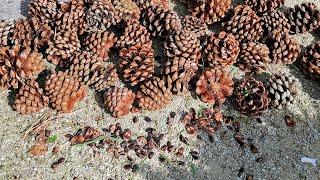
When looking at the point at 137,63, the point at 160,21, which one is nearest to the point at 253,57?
the point at 160,21

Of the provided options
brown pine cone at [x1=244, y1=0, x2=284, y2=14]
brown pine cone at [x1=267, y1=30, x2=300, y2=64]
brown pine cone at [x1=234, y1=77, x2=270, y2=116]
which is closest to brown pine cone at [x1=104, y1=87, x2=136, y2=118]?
brown pine cone at [x1=234, y1=77, x2=270, y2=116]

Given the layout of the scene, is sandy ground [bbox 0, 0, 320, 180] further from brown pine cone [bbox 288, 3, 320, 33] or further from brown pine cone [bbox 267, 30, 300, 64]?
brown pine cone [bbox 288, 3, 320, 33]

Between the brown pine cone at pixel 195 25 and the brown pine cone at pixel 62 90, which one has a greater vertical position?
the brown pine cone at pixel 195 25

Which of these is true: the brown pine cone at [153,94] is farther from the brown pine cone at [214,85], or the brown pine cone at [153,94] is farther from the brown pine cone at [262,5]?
the brown pine cone at [262,5]

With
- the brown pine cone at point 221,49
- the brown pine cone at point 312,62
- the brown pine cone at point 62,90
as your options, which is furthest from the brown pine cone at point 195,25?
the brown pine cone at point 62,90

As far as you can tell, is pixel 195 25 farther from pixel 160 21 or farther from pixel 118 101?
pixel 118 101

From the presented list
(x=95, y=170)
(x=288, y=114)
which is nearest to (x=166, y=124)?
(x=95, y=170)

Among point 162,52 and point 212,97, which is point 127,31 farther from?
point 212,97
